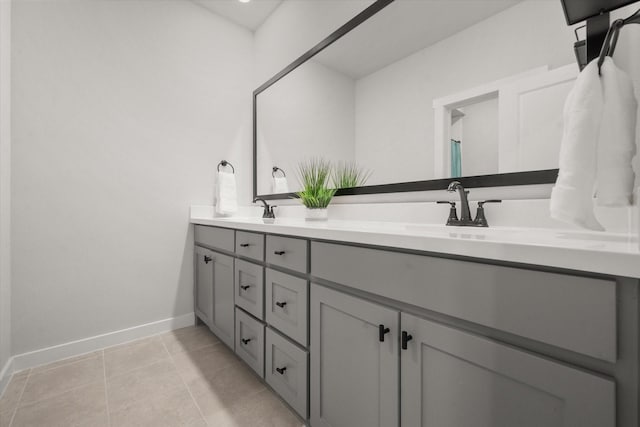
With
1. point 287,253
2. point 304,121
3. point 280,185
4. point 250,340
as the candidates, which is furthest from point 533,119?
point 280,185

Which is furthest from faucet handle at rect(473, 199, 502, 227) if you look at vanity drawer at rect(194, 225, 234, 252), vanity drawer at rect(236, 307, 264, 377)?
vanity drawer at rect(194, 225, 234, 252)

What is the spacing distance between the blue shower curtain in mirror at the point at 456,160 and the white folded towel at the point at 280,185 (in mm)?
1289

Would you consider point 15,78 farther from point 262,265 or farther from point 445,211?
point 445,211

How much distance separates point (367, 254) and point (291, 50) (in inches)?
75.9

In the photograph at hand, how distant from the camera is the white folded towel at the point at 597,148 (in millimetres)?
592

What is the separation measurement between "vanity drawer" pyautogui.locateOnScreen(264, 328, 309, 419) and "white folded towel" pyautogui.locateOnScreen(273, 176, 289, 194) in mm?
1178

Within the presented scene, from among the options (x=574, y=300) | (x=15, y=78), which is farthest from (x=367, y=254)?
(x=15, y=78)

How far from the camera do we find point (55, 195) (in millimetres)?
1732

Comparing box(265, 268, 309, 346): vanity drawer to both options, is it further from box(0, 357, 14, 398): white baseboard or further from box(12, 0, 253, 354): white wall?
box(0, 357, 14, 398): white baseboard

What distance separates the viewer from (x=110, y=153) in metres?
1.91

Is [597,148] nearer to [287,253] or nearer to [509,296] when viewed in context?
[509,296]

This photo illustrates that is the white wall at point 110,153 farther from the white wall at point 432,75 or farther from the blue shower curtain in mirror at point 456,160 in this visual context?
the blue shower curtain in mirror at point 456,160

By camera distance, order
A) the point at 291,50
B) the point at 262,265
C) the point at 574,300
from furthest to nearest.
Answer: the point at 291,50 → the point at 262,265 → the point at 574,300

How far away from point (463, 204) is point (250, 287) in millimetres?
1039
